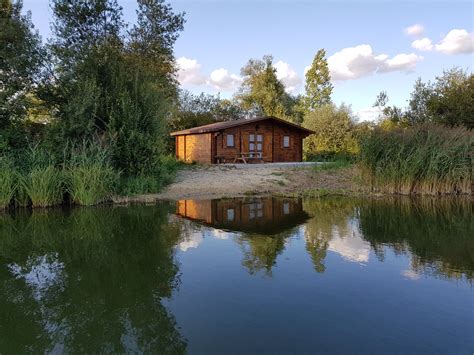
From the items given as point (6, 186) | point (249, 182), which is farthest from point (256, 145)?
point (6, 186)

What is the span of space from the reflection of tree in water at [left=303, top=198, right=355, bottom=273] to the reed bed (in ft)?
7.08

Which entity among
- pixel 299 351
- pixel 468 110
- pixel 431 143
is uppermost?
pixel 468 110

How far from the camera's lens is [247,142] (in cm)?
2570

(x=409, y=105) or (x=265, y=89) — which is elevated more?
(x=265, y=89)

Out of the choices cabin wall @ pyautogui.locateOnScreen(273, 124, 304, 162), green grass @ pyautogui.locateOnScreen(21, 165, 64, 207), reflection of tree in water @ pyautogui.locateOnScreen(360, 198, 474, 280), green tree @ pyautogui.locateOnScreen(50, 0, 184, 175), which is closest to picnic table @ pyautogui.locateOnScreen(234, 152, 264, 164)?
cabin wall @ pyautogui.locateOnScreen(273, 124, 304, 162)

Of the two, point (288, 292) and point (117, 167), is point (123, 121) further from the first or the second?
point (288, 292)

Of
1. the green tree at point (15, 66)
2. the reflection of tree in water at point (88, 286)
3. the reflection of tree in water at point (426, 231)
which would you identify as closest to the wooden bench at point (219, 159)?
the green tree at point (15, 66)

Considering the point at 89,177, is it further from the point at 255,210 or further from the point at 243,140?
the point at 243,140

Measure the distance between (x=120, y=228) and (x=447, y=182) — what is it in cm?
1072

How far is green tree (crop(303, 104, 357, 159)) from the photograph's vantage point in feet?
102

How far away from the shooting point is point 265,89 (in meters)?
43.2

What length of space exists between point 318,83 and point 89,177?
37.1 m

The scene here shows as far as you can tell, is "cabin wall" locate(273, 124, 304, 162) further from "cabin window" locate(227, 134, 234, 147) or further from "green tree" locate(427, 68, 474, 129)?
"green tree" locate(427, 68, 474, 129)

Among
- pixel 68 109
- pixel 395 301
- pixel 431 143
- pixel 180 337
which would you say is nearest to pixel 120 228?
pixel 180 337
